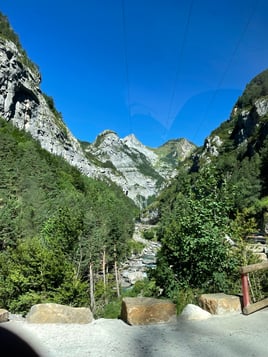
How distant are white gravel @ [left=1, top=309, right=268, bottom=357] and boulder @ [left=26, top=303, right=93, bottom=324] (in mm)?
248

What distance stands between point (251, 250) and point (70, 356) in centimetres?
874

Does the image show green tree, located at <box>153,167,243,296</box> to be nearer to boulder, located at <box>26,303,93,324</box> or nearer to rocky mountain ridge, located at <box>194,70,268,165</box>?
boulder, located at <box>26,303,93,324</box>

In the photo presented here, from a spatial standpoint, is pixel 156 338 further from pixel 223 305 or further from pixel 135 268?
pixel 135 268

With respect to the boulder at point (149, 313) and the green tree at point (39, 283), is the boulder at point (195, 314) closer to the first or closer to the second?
the boulder at point (149, 313)

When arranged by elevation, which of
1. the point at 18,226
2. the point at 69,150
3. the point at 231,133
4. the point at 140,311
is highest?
the point at 231,133

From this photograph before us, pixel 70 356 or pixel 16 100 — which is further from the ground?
pixel 16 100

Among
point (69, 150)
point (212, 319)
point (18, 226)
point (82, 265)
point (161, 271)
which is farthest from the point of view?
point (69, 150)

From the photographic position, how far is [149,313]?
29.1 ft

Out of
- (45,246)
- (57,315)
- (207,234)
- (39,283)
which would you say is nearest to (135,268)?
(45,246)

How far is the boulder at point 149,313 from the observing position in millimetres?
8812

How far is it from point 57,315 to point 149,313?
97.0 inches

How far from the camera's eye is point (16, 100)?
115m

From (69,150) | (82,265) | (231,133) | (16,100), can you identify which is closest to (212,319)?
(82,265)

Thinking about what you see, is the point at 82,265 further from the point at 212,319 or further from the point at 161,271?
the point at 212,319
